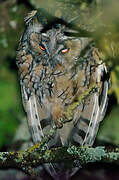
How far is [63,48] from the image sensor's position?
2506 millimetres

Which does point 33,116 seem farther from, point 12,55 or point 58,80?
point 12,55

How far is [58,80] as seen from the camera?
8.87ft

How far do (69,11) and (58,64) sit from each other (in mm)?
416

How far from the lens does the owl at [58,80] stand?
253 centimetres

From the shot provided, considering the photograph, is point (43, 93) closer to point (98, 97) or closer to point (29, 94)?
point (29, 94)

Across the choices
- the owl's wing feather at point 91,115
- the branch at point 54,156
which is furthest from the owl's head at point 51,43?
the branch at point 54,156

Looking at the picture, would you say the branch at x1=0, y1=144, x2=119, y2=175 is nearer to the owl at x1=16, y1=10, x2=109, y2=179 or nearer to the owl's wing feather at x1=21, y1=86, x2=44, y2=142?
the owl at x1=16, y1=10, x2=109, y2=179

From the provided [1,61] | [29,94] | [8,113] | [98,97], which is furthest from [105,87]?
[1,61]

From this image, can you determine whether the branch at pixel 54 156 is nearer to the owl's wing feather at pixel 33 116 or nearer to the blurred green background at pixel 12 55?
the blurred green background at pixel 12 55

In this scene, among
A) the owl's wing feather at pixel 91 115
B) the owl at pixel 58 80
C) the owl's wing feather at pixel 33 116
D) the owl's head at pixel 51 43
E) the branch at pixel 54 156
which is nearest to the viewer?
the branch at pixel 54 156

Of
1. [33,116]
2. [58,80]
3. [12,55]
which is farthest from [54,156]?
[12,55]

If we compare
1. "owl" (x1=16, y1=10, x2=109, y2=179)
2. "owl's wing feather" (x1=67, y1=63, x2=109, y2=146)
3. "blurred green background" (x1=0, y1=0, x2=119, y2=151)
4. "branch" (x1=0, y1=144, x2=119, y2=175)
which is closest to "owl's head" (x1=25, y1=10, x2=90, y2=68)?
"owl" (x1=16, y1=10, x2=109, y2=179)

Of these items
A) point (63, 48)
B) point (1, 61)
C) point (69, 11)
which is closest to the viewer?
point (63, 48)

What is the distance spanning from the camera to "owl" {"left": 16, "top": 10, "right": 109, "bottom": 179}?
2.53 m
